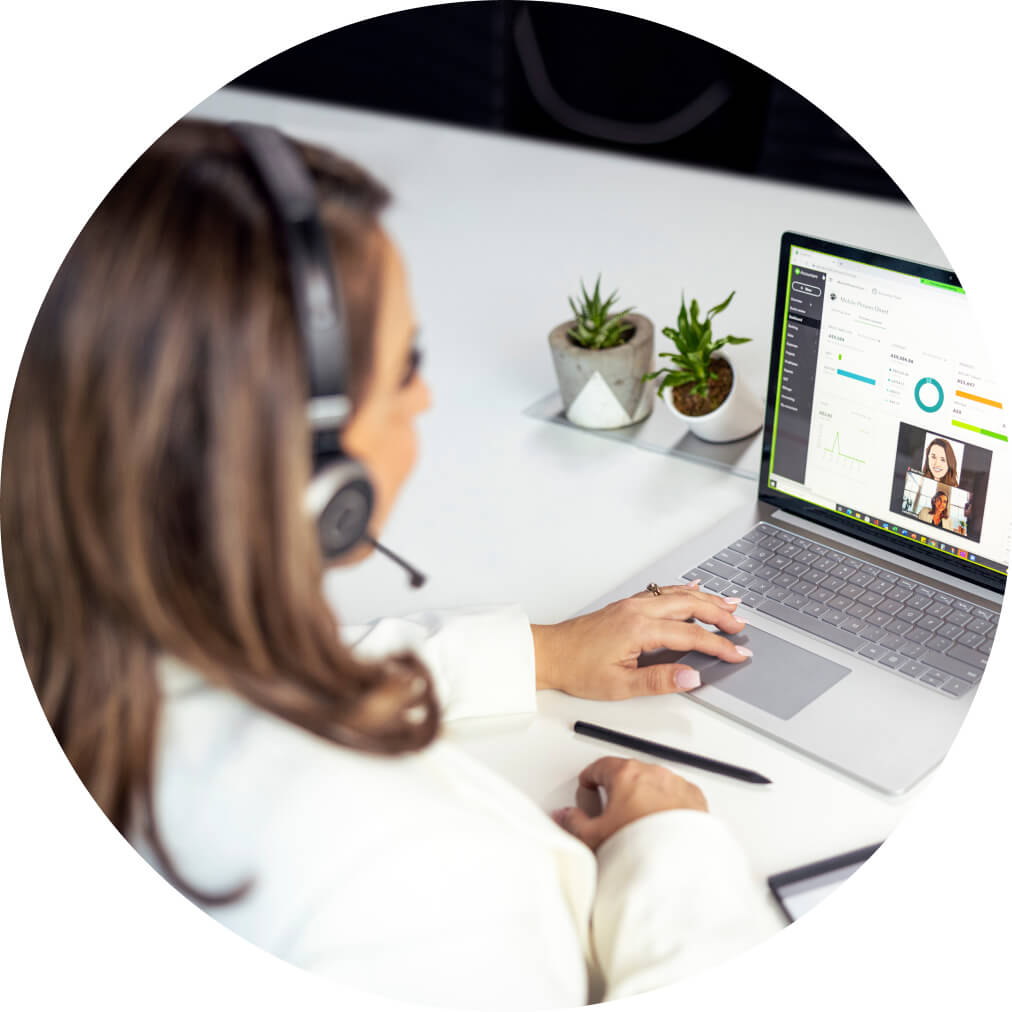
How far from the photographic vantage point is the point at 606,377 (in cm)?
109

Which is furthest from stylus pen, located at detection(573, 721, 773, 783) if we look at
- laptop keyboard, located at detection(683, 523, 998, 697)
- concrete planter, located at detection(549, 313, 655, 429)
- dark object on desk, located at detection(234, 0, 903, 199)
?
dark object on desk, located at detection(234, 0, 903, 199)

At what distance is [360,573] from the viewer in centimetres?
63

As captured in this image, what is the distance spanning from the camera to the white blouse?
0.58 meters

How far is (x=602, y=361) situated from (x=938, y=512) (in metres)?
0.34

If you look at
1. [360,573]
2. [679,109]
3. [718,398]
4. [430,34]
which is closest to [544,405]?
[718,398]

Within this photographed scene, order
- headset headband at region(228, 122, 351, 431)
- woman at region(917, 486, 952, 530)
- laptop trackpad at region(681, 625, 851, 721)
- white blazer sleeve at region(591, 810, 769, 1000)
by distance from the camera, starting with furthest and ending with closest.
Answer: woman at region(917, 486, 952, 530), laptop trackpad at region(681, 625, 851, 721), white blazer sleeve at region(591, 810, 769, 1000), headset headband at region(228, 122, 351, 431)

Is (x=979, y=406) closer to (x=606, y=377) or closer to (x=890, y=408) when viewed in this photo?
(x=890, y=408)

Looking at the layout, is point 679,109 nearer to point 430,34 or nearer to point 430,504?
point 430,34

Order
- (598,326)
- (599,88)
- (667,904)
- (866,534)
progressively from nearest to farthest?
(667,904), (866,534), (598,326), (599,88)

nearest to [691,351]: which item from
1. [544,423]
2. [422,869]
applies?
[544,423]

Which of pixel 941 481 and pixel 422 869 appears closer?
pixel 422 869

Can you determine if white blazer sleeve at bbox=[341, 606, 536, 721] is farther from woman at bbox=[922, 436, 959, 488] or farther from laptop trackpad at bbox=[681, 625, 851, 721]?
woman at bbox=[922, 436, 959, 488]

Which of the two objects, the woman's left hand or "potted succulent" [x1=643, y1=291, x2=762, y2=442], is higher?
"potted succulent" [x1=643, y1=291, x2=762, y2=442]

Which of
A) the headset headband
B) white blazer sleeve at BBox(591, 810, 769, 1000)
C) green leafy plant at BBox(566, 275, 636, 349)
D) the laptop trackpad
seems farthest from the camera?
green leafy plant at BBox(566, 275, 636, 349)
